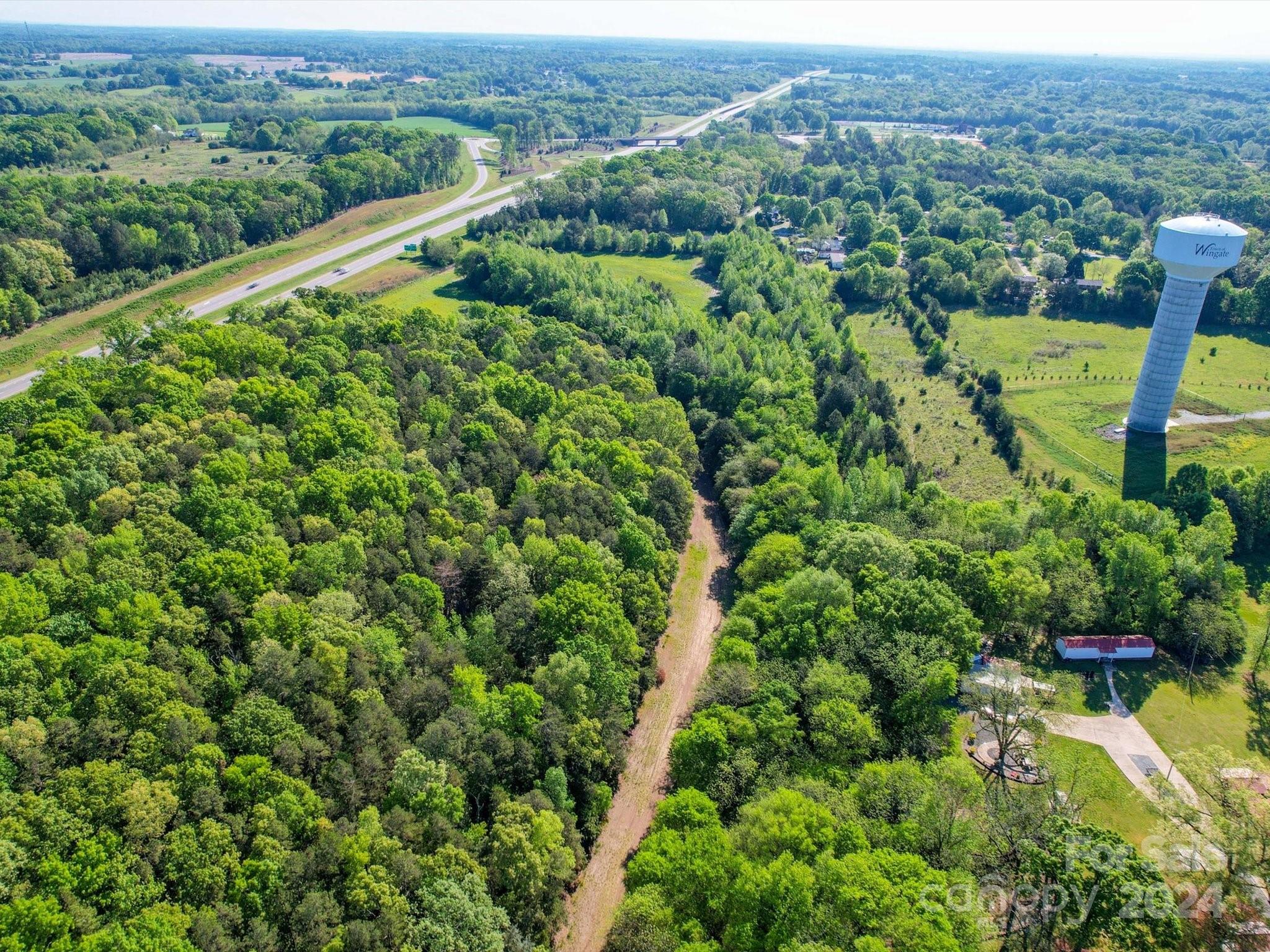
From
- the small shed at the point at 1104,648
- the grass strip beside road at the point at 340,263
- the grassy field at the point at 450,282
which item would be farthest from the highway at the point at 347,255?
the small shed at the point at 1104,648

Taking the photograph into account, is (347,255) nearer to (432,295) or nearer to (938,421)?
(432,295)

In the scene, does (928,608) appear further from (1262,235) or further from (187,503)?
(1262,235)

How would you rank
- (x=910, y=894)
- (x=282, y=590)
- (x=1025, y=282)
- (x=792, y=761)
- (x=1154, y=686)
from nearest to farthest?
(x=910, y=894) < (x=792, y=761) < (x=282, y=590) < (x=1154, y=686) < (x=1025, y=282)

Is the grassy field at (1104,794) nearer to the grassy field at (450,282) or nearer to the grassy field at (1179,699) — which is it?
the grassy field at (1179,699)

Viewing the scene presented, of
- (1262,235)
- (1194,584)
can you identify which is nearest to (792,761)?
(1194,584)

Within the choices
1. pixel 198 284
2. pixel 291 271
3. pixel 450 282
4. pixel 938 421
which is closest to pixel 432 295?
pixel 450 282
